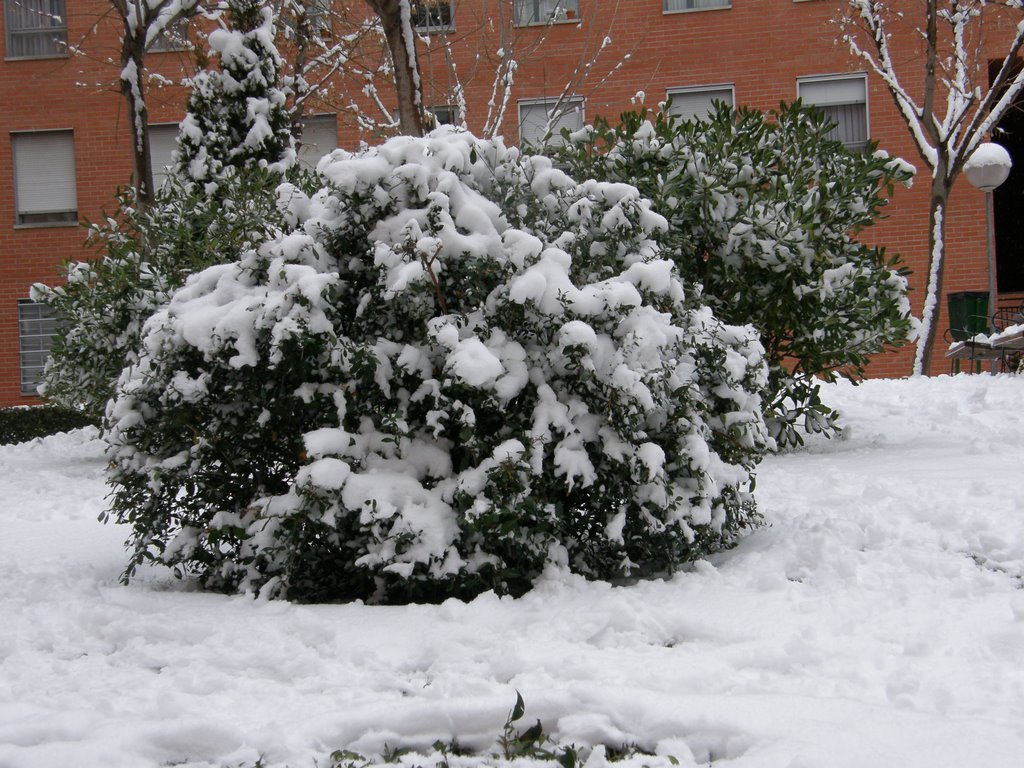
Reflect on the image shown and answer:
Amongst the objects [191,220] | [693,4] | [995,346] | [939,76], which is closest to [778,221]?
[191,220]

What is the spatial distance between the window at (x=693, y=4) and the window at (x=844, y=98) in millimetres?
2018

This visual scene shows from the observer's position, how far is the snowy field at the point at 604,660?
9.31 feet

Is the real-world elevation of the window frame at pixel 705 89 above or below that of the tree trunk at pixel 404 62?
above

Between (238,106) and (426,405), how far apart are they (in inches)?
295

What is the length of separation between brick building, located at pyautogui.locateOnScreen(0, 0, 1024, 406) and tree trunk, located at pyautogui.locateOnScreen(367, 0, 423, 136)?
25.1 ft

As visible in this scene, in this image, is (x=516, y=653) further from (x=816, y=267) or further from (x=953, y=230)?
(x=953, y=230)

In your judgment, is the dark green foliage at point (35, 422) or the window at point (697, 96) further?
the window at point (697, 96)

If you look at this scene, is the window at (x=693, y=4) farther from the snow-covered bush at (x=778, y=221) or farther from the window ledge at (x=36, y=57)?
the snow-covered bush at (x=778, y=221)

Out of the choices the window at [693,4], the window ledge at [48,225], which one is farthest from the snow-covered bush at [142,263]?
the window at [693,4]

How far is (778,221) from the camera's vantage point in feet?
23.0

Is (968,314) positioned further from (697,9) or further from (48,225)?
(48,225)

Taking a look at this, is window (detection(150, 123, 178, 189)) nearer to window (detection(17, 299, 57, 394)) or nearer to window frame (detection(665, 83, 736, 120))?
window (detection(17, 299, 57, 394))

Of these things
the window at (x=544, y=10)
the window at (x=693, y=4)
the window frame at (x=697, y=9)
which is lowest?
the window at (x=544, y=10)

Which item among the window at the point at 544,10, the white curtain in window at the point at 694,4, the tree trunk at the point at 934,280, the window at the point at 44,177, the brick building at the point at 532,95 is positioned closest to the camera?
the tree trunk at the point at 934,280
